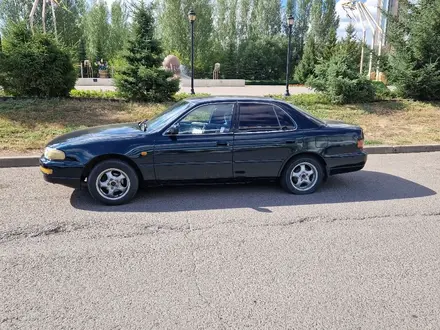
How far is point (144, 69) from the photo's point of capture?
1247 cm

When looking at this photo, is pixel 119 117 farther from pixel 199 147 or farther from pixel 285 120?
pixel 285 120

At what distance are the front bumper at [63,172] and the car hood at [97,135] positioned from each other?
29 cm

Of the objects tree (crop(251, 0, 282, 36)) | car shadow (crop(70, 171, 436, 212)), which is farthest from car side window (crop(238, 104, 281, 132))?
tree (crop(251, 0, 282, 36))

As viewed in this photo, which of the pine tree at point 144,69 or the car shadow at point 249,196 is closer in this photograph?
the car shadow at point 249,196

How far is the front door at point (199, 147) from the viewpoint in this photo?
515 centimetres

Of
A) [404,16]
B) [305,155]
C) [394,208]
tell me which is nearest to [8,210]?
[305,155]

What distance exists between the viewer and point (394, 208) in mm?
5094

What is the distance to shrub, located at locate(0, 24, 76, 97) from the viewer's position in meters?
11.4

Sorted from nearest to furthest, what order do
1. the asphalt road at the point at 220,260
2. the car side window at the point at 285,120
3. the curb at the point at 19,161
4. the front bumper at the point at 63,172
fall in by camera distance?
the asphalt road at the point at 220,260, the front bumper at the point at 63,172, the car side window at the point at 285,120, the curb at the point at 19,161

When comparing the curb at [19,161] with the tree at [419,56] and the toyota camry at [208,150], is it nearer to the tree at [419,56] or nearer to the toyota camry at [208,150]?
the toyota camry at [208,150]

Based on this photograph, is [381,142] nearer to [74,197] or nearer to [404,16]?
[74,197]

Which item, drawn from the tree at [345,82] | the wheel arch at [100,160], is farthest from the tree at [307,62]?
the wheel arch at [100,160]

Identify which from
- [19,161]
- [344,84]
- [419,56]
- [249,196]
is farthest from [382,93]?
[19,161]

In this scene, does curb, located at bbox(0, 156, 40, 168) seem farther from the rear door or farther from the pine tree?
the pine tree
